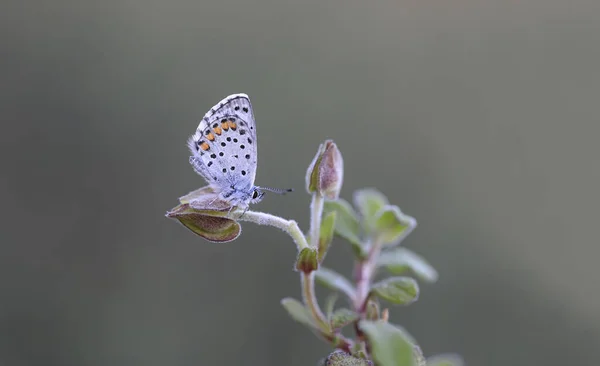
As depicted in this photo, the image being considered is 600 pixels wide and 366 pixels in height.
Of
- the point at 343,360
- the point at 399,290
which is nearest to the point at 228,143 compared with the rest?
the point at 399,290

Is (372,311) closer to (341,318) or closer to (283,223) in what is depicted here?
(341,318)

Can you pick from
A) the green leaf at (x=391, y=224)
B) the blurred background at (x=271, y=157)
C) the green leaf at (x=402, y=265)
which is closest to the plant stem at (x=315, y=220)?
the green leaf at (x=391, y=224)

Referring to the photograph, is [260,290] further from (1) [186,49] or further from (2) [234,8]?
(2) [234,8]

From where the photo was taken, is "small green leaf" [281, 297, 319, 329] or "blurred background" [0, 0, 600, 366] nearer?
"small green leaf" [281, 297, 319, 329]

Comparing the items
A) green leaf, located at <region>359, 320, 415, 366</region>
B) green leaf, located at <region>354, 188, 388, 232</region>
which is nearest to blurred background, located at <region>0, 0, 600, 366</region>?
green leaf, located at <region>354, 188, 388, 232</region>

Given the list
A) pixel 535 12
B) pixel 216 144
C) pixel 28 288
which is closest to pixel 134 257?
pixel 28 288

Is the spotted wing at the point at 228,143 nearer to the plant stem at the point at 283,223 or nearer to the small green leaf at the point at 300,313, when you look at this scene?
the plant stem at the point at 283,223

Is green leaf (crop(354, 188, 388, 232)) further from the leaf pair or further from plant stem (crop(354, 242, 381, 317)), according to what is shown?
plant stem (crop(354, 242, 381, 317))
